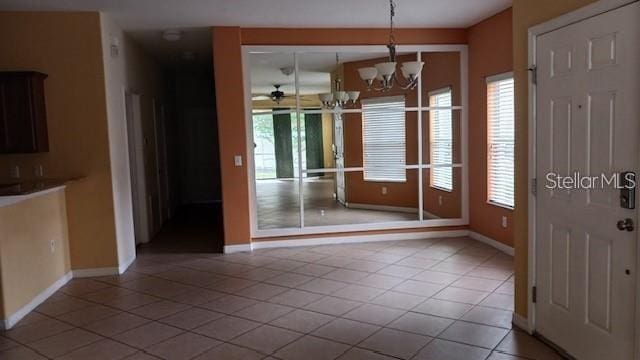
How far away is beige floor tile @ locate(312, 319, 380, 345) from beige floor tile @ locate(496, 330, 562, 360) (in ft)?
2.76

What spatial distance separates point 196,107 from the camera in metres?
9.98

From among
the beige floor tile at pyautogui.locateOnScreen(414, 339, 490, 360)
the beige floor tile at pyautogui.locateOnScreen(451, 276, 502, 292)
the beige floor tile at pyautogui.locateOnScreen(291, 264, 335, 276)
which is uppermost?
the beige floor tile at pyautogui.locateOnScreen(291, 264, 335, 276)

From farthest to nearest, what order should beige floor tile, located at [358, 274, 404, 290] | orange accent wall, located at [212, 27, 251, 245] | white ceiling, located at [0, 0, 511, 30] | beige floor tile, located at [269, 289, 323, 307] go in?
orange accent wall, located at [212, 27, 251, 245]
white ceiling, located at [0, 0, 511, 30]
beige floor tile, located at [358, 274, 404, 290]
beige floor tile, located at [269, 289, 323, 307]

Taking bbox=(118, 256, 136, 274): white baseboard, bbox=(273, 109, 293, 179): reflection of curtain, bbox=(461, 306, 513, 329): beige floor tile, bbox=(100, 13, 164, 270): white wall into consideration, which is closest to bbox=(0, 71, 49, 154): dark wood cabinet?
bbox=(100, 13, 164, 270): white wall

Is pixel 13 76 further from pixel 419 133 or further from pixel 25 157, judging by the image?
pixel 419 133

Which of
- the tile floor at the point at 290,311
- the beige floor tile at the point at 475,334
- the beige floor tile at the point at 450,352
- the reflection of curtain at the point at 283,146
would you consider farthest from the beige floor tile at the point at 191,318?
the reflection of curtain at the point at 283,146

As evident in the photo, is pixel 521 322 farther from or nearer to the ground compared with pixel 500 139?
nearer to the ground

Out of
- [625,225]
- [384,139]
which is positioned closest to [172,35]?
[384,139]

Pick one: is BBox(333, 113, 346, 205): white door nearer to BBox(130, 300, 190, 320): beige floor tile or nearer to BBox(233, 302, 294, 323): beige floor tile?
BBox(233, 302, 294, 323): beige floor tile

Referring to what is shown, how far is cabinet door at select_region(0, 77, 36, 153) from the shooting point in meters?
4.42

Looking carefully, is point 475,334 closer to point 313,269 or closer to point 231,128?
point 313,269

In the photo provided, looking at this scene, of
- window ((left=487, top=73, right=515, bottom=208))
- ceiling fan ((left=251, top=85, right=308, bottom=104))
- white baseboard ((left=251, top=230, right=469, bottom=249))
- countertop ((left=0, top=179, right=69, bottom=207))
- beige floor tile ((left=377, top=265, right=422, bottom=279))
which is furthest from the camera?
ceiling fan ((left=251, top=85, right=308, bottom=104))

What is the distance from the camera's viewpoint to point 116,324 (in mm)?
3660

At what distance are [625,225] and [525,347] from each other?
106cm
